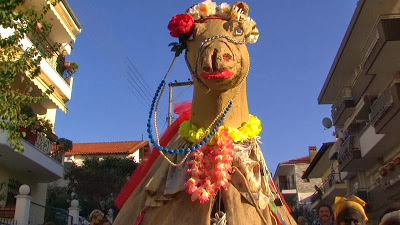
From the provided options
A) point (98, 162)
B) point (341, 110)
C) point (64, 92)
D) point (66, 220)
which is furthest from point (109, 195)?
point (341, 110)

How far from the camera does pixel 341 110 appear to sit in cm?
2272

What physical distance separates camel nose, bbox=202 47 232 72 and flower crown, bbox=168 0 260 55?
39 cm

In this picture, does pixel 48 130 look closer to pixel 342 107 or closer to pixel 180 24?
pixel 180 24

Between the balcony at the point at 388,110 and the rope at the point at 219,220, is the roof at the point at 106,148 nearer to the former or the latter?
the balcony at the point at 388,110

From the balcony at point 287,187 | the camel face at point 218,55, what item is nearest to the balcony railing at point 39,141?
the camel face at point 218,55

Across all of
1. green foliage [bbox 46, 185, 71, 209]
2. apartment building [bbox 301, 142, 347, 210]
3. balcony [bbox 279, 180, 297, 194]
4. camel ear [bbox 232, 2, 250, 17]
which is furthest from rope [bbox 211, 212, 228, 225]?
balcony [bbox 279, 180, 297, 194]

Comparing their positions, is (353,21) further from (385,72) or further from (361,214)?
(361,214)

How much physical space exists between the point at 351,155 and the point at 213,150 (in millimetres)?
18640

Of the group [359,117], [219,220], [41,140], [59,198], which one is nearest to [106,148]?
[59,198]

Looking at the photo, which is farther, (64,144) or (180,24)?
(64,144)

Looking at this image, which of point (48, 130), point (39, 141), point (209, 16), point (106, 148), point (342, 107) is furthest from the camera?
point (106, 148)

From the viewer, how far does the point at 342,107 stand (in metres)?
22.4

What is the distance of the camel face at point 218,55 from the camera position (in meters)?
2.92

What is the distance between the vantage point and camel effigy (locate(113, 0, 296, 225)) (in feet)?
9.32
